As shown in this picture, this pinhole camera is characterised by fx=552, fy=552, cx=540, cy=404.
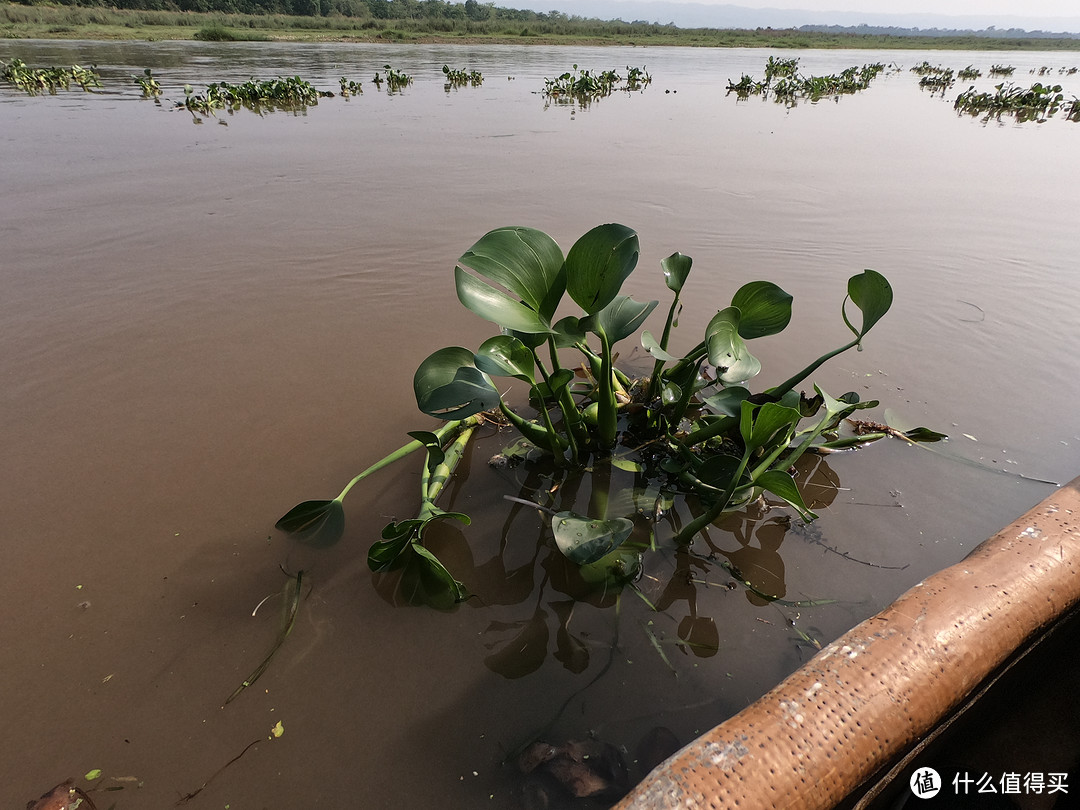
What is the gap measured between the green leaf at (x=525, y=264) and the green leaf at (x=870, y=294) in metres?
0.70

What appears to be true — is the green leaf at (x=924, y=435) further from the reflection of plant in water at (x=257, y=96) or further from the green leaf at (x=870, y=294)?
the reflection of plant in water at (x=257, y=96)

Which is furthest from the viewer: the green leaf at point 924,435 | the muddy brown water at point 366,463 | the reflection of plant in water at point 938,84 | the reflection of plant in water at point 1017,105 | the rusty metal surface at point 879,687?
the reflection of plant in water at point 938,84

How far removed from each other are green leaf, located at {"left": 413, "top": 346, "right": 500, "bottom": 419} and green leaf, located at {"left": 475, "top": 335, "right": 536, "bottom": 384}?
89mm

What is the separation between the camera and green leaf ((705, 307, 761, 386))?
1305 mm

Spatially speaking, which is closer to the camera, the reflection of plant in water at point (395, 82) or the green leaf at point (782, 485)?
the green leaf at point (782, 485)

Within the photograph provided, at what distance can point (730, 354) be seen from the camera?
132cm

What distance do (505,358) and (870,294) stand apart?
0.91 meters

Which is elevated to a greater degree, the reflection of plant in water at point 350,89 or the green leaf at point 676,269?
the reflection of plant in water at point 350,89

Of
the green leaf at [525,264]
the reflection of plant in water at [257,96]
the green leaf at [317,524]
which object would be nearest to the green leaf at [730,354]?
the green leaf at [525,264]

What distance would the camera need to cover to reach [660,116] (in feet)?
26.4

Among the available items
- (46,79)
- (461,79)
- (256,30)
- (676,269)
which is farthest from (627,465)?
(256,30)

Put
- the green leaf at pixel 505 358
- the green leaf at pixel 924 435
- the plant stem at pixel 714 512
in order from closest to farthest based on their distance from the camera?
the plant stem at pixel 714 512 < the green leaf at pixel 505 358 < the green leaf at pixel 924 435

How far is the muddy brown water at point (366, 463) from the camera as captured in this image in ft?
3.51

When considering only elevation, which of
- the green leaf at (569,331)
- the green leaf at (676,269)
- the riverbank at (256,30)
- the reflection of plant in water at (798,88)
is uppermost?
the riverbank at (256,30)
